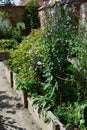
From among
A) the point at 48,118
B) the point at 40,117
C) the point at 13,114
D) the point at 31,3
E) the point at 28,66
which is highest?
the point at 31,3

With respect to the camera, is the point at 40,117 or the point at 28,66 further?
the point at 28,66

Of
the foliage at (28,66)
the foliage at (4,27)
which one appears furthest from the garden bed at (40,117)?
the foliage at (4,27)

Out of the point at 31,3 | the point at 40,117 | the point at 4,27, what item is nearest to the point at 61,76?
the point at 40,117

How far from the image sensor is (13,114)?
16.4 ft

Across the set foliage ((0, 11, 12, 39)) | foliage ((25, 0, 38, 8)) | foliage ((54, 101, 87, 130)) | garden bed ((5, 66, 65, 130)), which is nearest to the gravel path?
garden bed ((5, 66, 65, 130))

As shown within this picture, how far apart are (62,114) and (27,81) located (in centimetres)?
123

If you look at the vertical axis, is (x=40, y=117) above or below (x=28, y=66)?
below

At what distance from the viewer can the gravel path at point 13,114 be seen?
14.8ft

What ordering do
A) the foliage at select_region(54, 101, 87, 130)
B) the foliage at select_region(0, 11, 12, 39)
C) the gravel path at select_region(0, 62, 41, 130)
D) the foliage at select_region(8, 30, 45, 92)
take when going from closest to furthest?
the foliage at select_region(54, 101, 87, 130), the gravel path at select_region(0, 62, 41, 130), the foliage at select_region(8, 30, 45, 92), the foliage at select_region(0, 11, 12, 39)

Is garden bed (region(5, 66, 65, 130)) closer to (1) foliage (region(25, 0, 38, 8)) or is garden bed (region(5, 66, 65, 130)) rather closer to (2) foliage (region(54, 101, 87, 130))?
(2) foliage (region(54, 101, 87, 130))

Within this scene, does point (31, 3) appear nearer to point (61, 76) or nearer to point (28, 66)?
point (28, 66)

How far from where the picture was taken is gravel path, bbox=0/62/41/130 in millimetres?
4512

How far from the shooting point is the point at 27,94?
518 cm

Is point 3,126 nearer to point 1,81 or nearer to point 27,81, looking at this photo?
point 27,81
